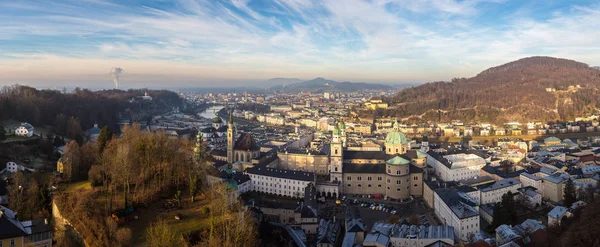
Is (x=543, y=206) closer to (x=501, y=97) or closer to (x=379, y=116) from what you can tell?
(x=379, y=116)

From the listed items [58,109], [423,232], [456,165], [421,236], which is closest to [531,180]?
[456,165]

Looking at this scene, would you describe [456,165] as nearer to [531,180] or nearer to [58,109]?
[531,180]

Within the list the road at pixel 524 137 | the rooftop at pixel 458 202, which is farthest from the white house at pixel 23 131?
the road at pixel 524 137

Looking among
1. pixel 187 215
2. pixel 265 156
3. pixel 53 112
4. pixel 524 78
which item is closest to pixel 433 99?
pixel 524 78

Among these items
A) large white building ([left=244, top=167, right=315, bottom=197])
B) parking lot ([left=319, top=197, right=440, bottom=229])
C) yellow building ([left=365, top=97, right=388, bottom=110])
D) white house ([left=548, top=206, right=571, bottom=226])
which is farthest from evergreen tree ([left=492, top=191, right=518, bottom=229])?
yellow building ([left=365, top=97, right=388, bottom=110])

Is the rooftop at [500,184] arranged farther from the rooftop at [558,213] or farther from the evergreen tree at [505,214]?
the rooftop at [558,213]
